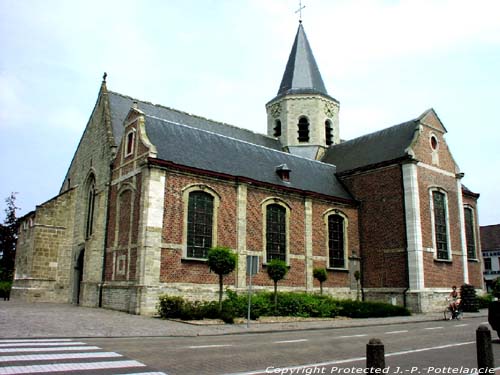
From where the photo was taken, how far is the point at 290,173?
23.5 meters

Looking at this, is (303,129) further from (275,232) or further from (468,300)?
(468,300)

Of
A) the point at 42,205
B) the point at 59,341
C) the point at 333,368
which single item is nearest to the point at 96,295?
the point at 42,205

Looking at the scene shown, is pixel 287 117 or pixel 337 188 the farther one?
pixel 287 117

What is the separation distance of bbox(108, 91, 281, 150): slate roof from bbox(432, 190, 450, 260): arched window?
10672 millimetres

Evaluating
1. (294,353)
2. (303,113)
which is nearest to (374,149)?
(303,113)

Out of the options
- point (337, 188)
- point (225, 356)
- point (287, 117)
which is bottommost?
point (225, 356)

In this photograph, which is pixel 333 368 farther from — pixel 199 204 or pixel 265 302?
pixel 199 204

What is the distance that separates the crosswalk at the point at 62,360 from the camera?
5.89m

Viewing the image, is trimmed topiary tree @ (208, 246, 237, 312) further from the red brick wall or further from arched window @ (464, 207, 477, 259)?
arched window @ (464, 207, 477, 259)

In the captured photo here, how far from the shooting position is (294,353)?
7.88 m

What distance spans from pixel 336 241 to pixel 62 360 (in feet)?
59.2

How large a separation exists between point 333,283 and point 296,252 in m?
2.67

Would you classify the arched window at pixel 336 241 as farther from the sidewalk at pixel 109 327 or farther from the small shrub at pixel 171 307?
the small shrub at pixel 171 307

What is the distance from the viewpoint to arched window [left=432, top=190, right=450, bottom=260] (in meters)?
22.8
